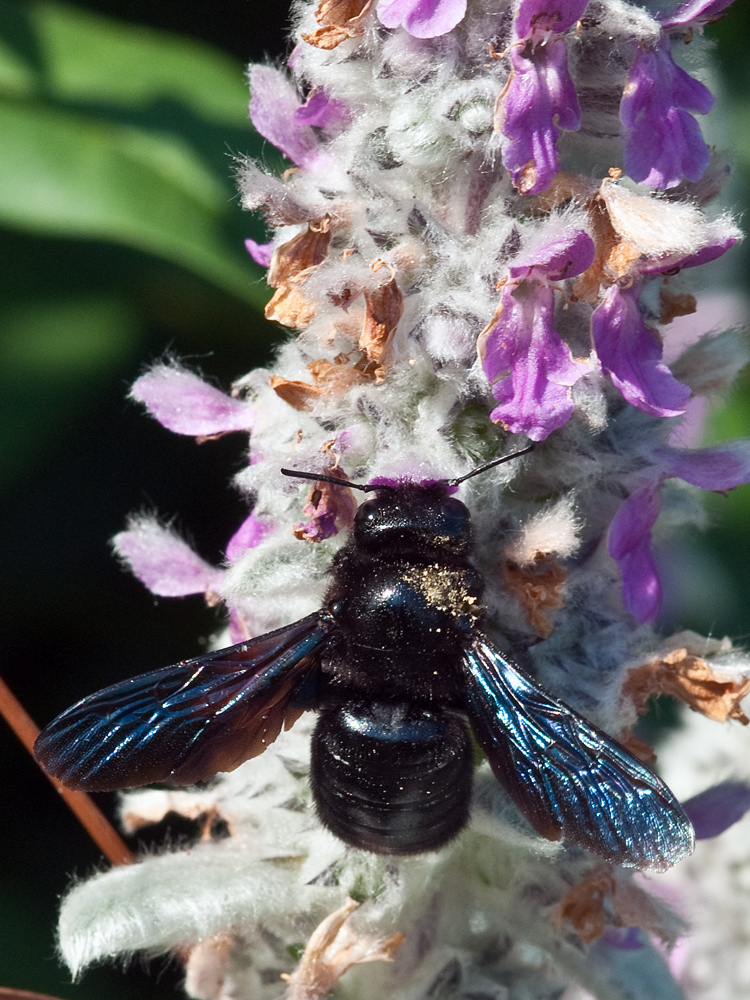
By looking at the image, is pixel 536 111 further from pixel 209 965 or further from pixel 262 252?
pixel 209 965

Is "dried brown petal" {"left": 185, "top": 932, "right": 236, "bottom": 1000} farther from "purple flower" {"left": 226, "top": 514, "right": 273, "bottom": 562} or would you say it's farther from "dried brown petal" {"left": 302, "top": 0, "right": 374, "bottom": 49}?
"dried brown petal" {"left": 302, "top": 0, "right": 374, "bottom": 49}

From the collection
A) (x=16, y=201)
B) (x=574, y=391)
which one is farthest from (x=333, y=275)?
(x=16, y=201)

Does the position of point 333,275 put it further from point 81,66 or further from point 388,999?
point 81,66

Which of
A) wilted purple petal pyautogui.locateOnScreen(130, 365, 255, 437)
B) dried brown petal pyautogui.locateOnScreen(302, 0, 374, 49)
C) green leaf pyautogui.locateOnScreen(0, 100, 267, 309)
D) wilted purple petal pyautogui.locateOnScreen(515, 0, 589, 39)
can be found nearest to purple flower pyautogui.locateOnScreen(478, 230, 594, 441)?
wilted purple petal pyautogui.locateOnScreen(515, 0, 589, 39)

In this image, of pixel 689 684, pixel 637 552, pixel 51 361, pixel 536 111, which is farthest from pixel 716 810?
pixel 51 361

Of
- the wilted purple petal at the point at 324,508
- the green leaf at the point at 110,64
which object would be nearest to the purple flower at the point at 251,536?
the wilted purple petal at the point at 324,508

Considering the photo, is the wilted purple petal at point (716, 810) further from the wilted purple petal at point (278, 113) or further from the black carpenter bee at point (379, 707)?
the wilted purple petal at point (278, 113)

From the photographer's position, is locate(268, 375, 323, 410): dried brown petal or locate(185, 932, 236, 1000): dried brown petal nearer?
locate(268, 375, 323, 410): dried brown petal
